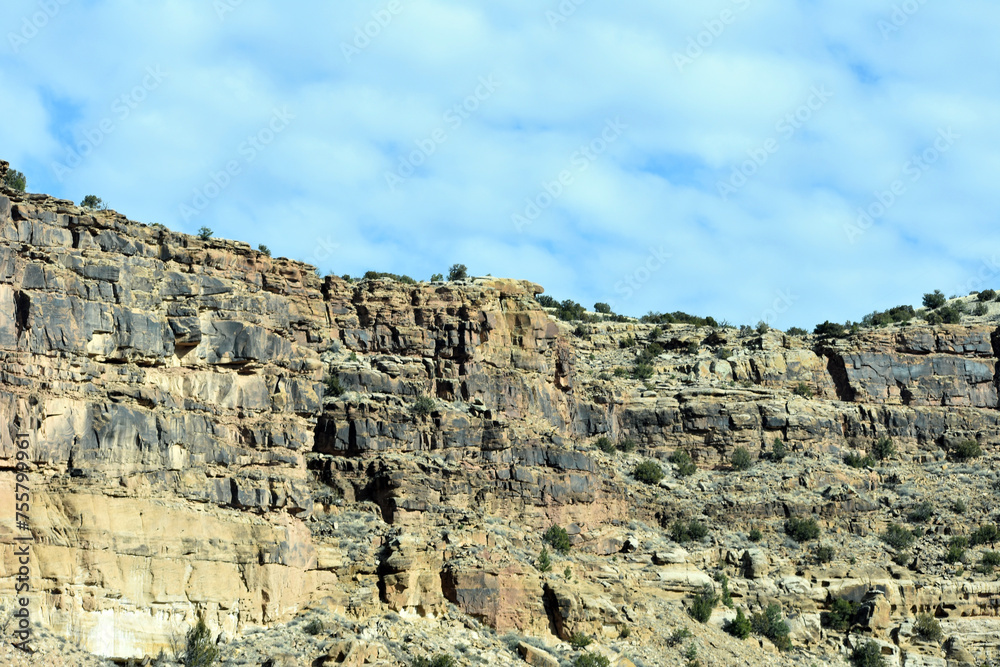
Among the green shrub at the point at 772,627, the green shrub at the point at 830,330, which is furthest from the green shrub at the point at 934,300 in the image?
the green shrub at the point at 772,627

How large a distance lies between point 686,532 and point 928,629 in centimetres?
1312

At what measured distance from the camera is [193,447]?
6006 cm

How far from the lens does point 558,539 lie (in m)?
69.2

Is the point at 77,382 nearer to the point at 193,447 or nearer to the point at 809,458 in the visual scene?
the point at 193,447

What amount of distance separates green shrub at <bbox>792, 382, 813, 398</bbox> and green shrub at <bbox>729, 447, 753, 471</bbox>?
7378 mm

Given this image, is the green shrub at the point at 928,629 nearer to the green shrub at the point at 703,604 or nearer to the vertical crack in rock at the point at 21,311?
the green shrub at the point at 703,604

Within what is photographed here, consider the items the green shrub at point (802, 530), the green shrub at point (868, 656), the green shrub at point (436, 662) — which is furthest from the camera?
the green shrub at point (802, 530)

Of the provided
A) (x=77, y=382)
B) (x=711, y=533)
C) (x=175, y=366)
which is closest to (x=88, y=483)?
(x=77, y=382)

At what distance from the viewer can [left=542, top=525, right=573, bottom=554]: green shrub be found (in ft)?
227

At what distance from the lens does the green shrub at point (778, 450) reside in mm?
84125

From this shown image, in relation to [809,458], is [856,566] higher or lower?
lower

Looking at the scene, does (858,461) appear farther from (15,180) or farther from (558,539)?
(15,180)

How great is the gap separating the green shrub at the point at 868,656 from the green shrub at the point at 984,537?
1121cm

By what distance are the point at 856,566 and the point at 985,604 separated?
22.2 feet
